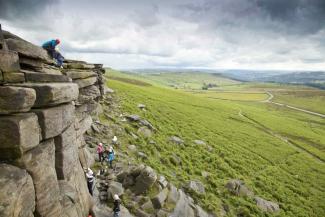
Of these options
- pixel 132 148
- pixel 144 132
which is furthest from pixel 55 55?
pixel 144 132

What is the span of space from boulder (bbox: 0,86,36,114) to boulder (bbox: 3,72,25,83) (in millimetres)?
965

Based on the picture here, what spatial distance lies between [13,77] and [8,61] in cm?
99

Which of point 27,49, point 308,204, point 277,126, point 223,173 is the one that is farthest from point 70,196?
point 277,126

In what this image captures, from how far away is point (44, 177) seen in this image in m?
17.5

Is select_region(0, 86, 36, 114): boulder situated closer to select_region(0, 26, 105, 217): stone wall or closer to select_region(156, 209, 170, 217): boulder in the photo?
select_region(0, 26, 105, 217): stone wall

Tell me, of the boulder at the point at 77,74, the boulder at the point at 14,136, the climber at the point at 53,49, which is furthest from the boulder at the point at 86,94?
the boulder at the point at 14,136

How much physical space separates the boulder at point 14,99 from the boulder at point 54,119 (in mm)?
1752

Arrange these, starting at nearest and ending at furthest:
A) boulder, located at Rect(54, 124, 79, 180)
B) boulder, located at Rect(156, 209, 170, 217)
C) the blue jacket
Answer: boulder, located at Rect(54, 124, 79, 180) < the blue jacket < boulder, located at Rect(156, 209, 170, 217)

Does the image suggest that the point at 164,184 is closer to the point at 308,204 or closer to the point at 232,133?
the point at 308,204

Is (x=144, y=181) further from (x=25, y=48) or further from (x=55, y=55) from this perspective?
(x=25, y=48)

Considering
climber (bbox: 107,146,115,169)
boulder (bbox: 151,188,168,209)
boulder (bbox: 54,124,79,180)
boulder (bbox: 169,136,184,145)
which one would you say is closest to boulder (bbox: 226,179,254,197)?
boulder (bbox: 169,136,184,145)

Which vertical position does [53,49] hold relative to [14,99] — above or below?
above

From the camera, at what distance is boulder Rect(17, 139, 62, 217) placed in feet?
54.2

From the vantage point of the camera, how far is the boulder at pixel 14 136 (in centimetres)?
1527
